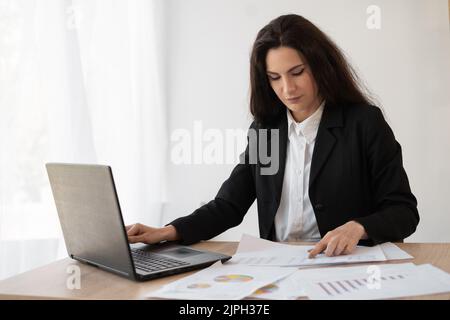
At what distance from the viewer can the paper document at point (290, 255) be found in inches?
48.7

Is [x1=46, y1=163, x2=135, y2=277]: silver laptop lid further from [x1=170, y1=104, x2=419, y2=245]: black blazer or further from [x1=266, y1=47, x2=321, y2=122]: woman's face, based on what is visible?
[x1=266, y1=47, x2=321, y2=122]: woman's face

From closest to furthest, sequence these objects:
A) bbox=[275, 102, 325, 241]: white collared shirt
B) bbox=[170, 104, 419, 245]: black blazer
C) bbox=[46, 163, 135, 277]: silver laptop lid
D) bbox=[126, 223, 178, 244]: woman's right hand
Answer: bbox=[46, 163, 135, 277]: silver laptop lid
bbox=[126, 223, 178, 244]: woman's right hand
bbox=[170, 104, 419, 245]: black blazer
bbox=[275, 102, 325, 241]: white collared shirt

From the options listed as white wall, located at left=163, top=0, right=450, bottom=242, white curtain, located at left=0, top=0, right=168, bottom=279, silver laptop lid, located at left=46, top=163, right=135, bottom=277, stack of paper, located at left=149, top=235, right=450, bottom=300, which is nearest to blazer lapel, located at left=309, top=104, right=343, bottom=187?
stack of paper, located at left=149, top=235, right=450, bottom=300

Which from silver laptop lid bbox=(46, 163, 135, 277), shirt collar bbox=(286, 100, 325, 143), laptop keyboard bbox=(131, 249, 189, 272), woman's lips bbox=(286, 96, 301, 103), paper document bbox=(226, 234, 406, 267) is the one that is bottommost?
paper document bbox=(226, 234, 406, 267)

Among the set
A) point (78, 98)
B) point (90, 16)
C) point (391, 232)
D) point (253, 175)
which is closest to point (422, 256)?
point (391, 232)

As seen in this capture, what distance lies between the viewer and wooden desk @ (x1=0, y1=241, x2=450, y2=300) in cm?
106

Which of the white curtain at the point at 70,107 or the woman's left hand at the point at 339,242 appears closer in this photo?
the woman's left hand at the point at 339,242

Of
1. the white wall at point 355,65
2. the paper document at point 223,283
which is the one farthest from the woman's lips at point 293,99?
the white wall at point 355,65

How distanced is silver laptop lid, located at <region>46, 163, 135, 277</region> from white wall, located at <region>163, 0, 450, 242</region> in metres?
2.28

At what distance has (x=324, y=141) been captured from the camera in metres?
1.79

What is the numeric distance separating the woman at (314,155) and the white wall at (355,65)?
1.60 meters

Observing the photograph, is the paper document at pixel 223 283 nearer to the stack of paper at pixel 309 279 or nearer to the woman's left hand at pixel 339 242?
the stack of paper at pixel 309 279

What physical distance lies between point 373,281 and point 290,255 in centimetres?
32

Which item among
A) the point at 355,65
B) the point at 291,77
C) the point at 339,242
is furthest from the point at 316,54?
the point at 355,65
